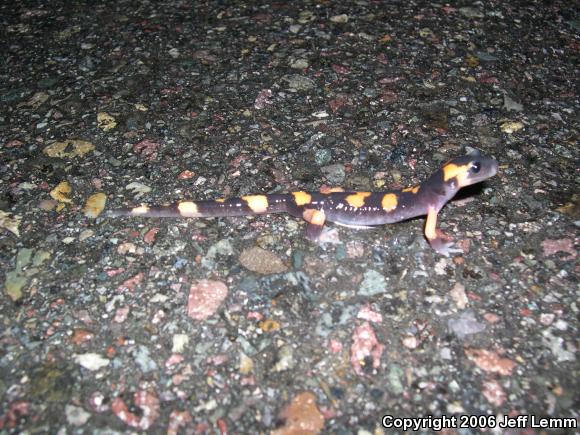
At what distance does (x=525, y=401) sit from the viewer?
2.54 m

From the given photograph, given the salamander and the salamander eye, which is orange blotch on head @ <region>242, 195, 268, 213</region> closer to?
the salamander

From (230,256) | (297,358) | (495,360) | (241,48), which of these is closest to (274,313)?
(297,358)

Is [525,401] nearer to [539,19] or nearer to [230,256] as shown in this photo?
[230,256]

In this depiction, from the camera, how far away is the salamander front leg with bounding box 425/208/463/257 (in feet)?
10.7

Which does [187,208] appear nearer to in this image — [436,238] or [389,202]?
[389,202]

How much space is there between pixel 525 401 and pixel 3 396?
106 inches

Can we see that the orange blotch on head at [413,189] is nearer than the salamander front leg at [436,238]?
No

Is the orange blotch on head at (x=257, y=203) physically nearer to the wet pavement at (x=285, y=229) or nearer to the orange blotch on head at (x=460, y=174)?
the wet pavement at (x=285, y=229)

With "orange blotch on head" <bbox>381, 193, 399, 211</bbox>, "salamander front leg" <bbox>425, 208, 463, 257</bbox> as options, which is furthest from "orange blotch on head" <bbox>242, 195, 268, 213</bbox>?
"salamander front leg" <bbox>425, 208, 463, 257</bbox>

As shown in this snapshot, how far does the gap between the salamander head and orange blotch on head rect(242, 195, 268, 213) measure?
1.27 metres

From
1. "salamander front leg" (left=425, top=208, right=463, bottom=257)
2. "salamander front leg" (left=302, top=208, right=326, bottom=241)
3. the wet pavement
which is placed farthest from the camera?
"salamander front leg" (left=302, top=208, right=326, bottom=241)

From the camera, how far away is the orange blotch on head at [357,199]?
347 cm

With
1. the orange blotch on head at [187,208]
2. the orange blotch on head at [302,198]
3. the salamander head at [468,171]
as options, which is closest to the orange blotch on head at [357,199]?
the orange blotch on head at [302,198]

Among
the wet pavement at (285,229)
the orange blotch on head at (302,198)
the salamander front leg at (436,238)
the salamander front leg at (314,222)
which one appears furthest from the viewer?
the orange blotch on head at (302,198)
